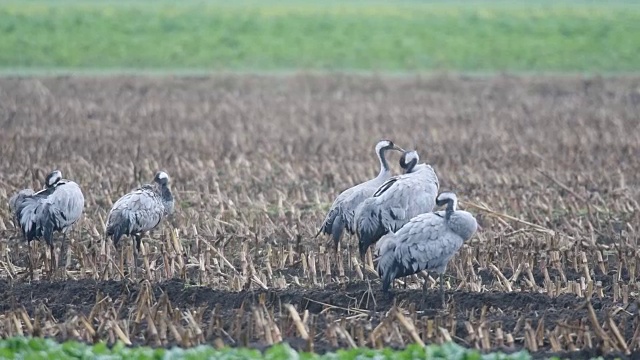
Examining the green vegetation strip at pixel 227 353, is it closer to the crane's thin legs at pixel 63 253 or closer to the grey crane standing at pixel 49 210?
the crane's thin legs at pixel 63 253

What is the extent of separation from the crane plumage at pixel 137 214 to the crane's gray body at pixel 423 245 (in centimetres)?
274

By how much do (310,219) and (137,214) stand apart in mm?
2414

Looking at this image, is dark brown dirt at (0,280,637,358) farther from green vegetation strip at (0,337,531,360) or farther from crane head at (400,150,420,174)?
crane head at (400,150,420,174)

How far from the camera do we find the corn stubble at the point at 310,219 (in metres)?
8.36

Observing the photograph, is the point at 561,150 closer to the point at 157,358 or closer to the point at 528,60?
the point at 157,358

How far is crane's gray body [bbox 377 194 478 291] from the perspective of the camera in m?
9.84

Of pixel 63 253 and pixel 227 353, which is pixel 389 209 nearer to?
pixel 63 253

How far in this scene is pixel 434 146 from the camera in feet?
64.3

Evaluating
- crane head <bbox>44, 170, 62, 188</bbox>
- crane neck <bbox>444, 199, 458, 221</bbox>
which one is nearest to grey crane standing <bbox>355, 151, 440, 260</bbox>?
crane neck <bbox>444, 199, 458, 221</bbox>

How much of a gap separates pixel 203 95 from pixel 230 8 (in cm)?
2183

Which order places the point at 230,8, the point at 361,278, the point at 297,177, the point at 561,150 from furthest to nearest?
the point at 230,8 → the point at 561,150 → the point at 297,177 → the point at 361,278

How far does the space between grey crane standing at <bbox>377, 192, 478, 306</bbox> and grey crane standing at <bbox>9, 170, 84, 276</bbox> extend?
3.40m

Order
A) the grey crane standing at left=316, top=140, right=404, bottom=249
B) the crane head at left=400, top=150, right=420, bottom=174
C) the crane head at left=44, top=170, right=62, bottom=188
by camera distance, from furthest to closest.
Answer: the crane head at left=44, top=170, right=62, bottom=188 → the crane head at left=400, top=150, right=420, bottom=174 → the grey crane standing at left=316, top=140, right=404, bottom=249

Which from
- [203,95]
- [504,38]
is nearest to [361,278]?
[203,95]
